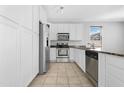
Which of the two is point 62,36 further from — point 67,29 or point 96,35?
point 96,35

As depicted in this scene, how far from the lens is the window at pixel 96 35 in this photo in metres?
9.34

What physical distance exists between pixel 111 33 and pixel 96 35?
3.09 feet

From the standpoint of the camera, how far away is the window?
9344mm

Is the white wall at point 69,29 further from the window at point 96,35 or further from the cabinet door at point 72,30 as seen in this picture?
the window at point 96,35

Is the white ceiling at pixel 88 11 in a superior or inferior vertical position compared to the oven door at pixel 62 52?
superior

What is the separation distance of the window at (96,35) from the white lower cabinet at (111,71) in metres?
6.81

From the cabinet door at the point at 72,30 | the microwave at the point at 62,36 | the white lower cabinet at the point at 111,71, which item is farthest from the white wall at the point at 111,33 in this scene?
the white lower cabinet at the point at 111,71

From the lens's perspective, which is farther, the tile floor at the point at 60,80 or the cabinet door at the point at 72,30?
the cabinet door at the point at 72,30

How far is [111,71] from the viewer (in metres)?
2.20

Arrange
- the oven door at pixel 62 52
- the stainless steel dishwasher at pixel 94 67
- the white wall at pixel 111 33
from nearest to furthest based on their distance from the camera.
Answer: the stainless steel dishwasher at pixel 94 67 < the oven door at pixel 62 52 < the white wall at pixel 111 33

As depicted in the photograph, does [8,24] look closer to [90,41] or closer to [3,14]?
[3,14]
